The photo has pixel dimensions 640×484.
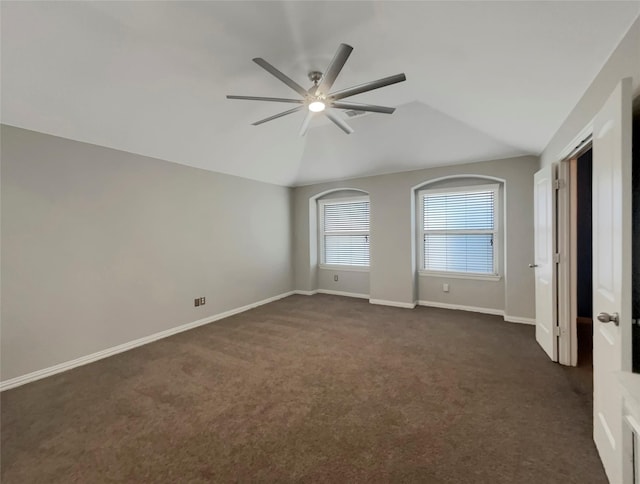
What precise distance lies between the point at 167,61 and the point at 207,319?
3293 mm

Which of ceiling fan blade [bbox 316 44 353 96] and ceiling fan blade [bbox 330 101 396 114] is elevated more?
ceiling fan blade [bbox 316 44 353 96]

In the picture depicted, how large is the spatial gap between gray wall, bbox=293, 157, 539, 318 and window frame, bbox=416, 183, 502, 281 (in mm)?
130

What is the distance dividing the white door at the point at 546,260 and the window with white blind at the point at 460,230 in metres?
1.23

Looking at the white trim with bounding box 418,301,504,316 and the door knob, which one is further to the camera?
the white trim with bounding box 418,301,504,316

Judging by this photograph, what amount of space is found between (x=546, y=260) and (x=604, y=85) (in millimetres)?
1728

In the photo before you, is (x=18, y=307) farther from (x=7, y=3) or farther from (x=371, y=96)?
(x=371, y=96)

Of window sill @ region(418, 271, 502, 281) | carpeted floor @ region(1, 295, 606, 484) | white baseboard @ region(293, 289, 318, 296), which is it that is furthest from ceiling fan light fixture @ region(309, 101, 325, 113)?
white baseboard @ region(293, 289, 318, 296)

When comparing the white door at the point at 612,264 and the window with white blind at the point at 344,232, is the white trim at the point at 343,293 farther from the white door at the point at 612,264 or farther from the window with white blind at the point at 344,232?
the white door at the point at 612,264

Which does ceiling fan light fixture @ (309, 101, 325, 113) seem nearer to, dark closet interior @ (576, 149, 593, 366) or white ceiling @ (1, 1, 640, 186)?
white ceiling @ (1, 1, 640, 186)

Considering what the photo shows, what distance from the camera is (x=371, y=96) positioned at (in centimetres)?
318

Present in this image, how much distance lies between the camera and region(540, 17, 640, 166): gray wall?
134 centimetres

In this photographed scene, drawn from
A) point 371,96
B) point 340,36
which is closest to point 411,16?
point 340,36

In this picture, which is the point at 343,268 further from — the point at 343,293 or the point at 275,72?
the point at 275,72

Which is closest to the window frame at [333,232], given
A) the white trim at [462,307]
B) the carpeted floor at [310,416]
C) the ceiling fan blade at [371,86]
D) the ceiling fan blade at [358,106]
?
the white trim at [462,307]
